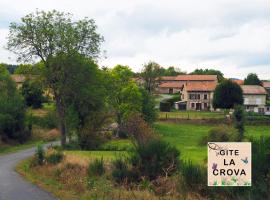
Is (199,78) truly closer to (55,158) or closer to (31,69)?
(31,69)

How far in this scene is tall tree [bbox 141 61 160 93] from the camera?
130125 mm

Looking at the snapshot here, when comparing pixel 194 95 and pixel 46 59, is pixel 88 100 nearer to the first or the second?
pixel 46 59

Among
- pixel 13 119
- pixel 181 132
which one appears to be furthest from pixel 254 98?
pixel 13 119

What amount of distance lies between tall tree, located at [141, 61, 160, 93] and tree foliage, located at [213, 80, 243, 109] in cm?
2723

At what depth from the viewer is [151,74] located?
427ft

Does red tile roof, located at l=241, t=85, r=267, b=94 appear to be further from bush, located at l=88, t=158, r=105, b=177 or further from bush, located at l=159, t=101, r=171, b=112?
bush, located at l=88, t=158, r=105, b=177

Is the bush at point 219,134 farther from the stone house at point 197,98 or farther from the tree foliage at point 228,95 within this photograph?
the stone house at point 197,98

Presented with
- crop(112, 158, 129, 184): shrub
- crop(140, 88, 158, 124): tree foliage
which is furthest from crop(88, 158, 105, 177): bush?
crop(140, 88, 158, 124): tree foliage

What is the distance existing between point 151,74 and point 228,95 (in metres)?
30.0

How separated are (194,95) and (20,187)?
105764mm

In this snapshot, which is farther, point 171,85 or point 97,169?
point 171,85

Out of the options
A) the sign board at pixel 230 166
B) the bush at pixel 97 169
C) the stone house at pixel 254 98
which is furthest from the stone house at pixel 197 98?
the sign board at pixel 230 166

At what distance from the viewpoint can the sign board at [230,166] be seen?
12.5 metres

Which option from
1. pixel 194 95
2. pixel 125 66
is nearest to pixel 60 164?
pixel 125 66
